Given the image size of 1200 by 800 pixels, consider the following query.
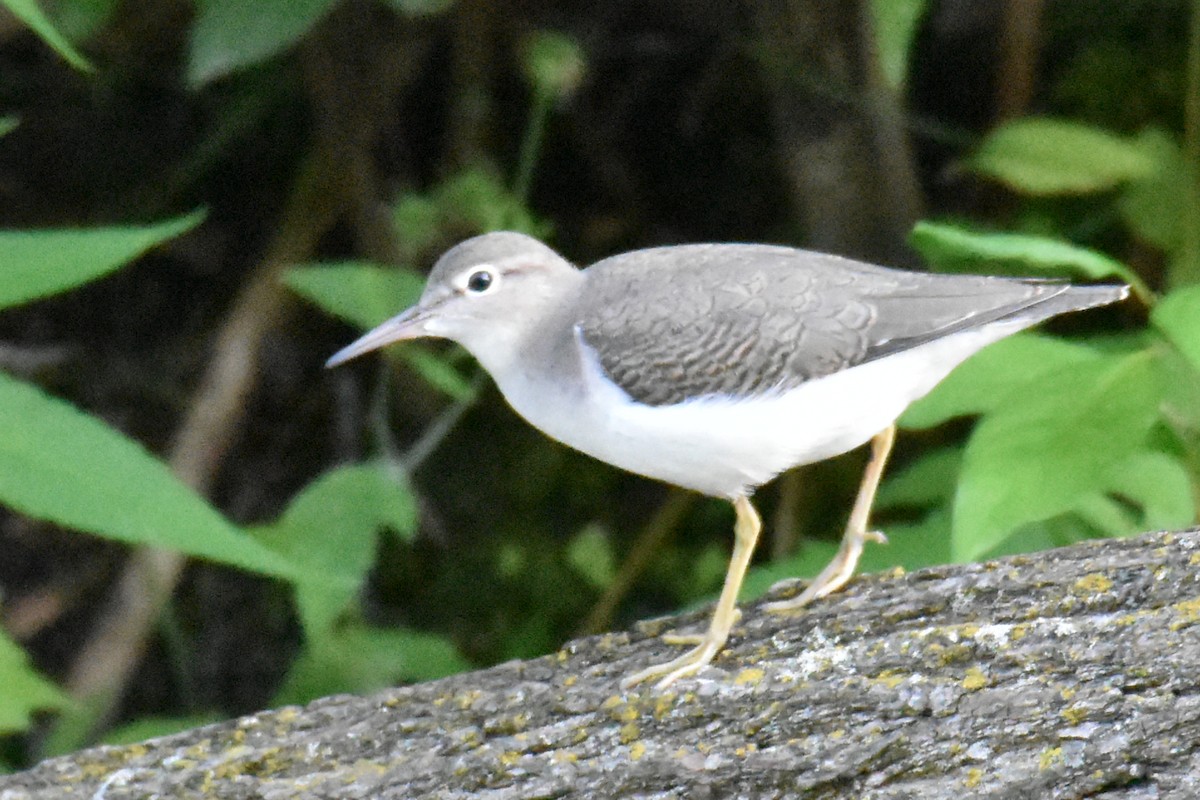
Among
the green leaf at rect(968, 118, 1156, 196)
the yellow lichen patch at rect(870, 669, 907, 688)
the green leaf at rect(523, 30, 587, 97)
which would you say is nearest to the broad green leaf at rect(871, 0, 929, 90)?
the green leaf at rect(968, 118, 1156, 196)

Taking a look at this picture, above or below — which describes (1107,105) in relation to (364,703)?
Result: above

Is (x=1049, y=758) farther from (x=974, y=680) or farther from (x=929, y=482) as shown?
(x=929, y=482)

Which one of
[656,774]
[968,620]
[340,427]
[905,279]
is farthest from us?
[340,427]

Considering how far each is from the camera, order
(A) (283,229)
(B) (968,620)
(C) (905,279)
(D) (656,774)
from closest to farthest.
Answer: (D) (656,774), (B) (968,620), (C) (905,279), (A) (283,229)

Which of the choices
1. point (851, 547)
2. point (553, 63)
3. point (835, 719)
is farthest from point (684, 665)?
point (553, 63)

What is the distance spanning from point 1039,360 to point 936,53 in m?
2.77

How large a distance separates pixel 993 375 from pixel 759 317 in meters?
0.54

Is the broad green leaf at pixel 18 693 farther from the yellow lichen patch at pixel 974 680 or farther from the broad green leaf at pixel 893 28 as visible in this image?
the broad green leaf at pixel 893 28

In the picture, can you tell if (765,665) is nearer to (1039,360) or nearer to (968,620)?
(968,620)

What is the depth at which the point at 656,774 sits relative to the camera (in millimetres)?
2467

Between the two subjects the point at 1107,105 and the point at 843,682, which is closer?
the point at 843,682

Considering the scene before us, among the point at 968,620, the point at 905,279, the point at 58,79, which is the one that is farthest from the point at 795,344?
the point at 58,79

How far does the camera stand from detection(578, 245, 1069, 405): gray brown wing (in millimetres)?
2914

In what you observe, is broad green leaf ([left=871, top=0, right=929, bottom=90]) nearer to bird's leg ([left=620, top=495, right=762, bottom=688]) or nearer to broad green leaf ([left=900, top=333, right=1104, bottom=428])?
broad green leaf ([left=900, top=333, right=1104, bottom=428])
